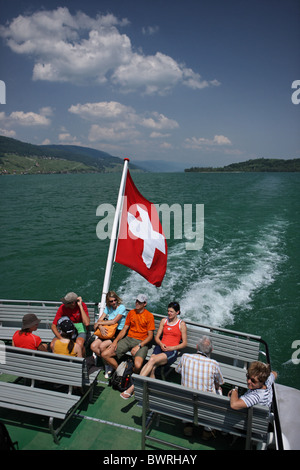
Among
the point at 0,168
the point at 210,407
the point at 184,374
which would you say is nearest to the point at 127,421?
the point at 184,374

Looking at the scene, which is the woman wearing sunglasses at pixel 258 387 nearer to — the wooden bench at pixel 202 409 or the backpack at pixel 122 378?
the wooden bench at pixel 202 409

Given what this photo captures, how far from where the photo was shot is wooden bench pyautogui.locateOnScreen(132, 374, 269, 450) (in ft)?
11.3

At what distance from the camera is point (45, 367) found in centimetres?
441

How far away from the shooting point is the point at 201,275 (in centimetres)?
1390

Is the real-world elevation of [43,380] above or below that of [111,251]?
below

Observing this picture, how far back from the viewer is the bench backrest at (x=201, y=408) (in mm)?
3461

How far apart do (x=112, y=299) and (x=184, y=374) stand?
2.31m

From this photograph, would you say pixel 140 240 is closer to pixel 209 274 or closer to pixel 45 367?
pixel 45 367

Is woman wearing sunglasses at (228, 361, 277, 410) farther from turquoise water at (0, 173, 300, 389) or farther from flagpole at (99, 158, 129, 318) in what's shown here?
turquoise water at (0, 173, 300, 389)

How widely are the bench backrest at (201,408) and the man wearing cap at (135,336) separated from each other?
135 cm

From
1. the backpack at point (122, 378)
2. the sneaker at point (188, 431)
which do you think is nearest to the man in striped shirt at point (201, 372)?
the sneaker at point (188, 431)

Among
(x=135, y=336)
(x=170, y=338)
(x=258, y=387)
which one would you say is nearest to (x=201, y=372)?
(x=258, y=387)

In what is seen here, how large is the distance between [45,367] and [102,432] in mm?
1280
